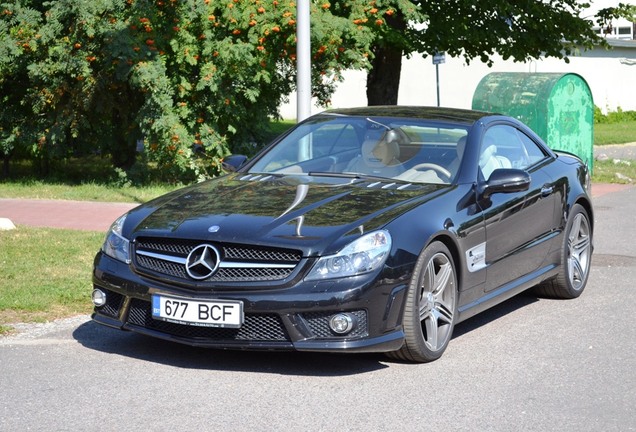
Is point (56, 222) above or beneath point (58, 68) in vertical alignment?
beneath

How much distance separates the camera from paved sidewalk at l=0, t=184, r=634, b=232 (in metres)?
12.8

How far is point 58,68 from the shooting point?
1630 cm

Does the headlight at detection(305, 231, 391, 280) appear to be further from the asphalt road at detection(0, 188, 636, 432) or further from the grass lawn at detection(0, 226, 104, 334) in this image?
the grass lawn at detection(0, 226, 104, 334)

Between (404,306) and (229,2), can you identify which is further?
(229,2)

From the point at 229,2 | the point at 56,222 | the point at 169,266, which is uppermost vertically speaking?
the point at 229,2

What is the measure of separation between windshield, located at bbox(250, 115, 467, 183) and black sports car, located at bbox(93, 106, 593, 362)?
0.01 meters

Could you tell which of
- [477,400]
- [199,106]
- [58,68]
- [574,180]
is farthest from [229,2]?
[477,400]

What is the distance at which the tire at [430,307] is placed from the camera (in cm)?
654

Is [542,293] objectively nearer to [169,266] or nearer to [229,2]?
[169,266]

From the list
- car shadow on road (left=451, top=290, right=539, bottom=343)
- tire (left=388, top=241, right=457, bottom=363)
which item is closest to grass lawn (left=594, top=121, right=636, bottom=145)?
car shadow on road (left=451, top=290, right=539, bottom=343)

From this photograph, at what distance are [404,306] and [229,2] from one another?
32.9 ft

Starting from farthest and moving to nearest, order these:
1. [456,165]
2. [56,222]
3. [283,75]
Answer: [283,75]
[56,222]
[456,165]

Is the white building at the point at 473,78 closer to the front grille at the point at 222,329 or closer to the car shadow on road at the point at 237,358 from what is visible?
the car shadow on road at the point at 237,358

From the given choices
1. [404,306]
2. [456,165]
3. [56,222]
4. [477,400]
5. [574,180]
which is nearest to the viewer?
[477,400]
